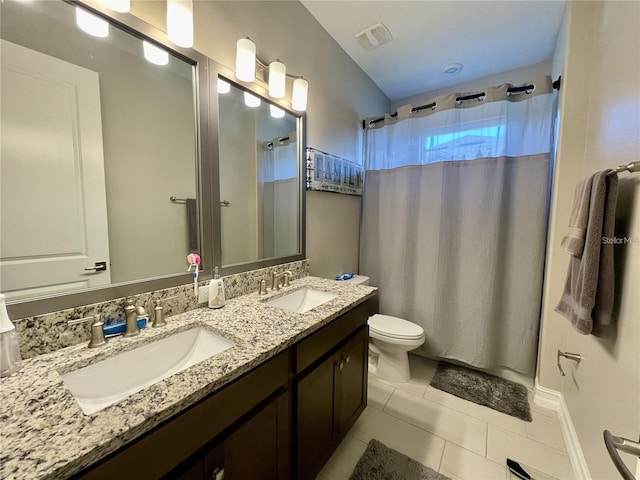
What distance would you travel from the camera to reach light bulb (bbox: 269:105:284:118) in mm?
1570

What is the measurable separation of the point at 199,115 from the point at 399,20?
1.54m

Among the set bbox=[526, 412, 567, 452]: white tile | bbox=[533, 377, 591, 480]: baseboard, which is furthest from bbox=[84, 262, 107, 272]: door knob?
bbox=[526, 412, 567, 452]: white tile

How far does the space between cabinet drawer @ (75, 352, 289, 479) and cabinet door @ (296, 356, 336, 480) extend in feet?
0.75

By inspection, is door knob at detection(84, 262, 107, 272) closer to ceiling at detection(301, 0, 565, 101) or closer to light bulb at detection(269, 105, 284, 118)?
light bulb at detection(269, 105, 284, 118)

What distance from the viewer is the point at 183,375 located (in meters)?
0.67

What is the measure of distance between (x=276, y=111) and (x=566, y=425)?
2.52 meters

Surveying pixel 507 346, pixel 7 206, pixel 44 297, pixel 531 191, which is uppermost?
pixel 531 191

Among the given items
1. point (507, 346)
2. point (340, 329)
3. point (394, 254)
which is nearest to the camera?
point (340, 329)

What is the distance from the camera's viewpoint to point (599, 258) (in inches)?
40.4

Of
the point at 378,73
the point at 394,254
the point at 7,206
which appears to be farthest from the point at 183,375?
the point at 378,73

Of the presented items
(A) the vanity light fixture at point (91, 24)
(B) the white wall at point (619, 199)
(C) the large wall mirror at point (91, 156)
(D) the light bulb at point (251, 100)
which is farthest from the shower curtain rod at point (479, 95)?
(A) the vanity light fixture at point (91, 24)

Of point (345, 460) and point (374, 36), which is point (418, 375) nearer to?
point (345, 460)

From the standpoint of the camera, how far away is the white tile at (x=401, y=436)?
1.39 meters

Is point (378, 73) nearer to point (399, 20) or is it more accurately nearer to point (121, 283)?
point (399, 20)
